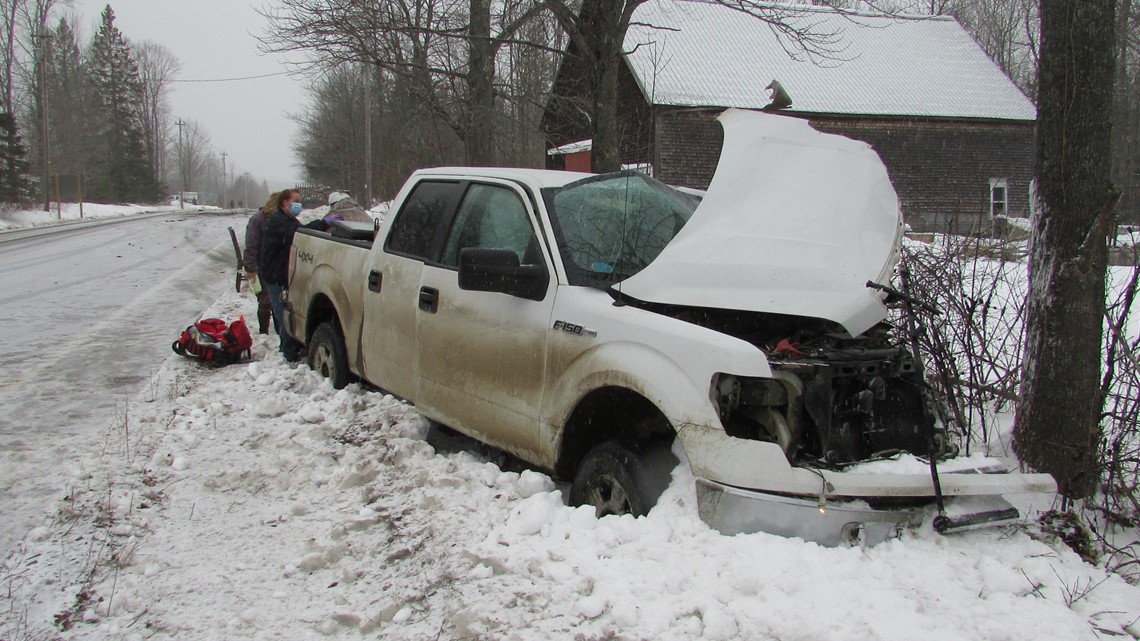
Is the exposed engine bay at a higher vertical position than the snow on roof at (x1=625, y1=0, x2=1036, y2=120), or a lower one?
lower

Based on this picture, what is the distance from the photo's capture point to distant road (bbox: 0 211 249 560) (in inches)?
194

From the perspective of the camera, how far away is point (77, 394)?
6574 millimetres

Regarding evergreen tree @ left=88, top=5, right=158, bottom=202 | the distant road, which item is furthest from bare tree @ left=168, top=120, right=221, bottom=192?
the distant road

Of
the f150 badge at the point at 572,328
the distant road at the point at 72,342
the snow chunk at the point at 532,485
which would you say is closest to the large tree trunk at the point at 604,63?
the distant road at the point at 72,342

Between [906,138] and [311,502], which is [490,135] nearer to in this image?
[311,502]

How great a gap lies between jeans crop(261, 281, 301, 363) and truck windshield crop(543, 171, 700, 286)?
12.9ft

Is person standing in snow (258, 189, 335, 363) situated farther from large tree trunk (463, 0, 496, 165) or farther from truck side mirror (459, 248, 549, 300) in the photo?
large tree trunk (463, 0, 496, 165)

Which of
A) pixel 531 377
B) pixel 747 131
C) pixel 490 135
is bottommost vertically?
pixel 531 377

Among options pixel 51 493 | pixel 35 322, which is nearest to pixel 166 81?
pixel 35 322

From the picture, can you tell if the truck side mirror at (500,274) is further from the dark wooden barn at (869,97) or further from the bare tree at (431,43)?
the dark wooden barn at (869,97)

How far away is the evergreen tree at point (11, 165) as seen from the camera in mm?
38000

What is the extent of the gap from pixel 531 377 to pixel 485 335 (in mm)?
447

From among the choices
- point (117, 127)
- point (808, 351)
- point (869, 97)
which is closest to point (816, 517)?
point (808, 351)

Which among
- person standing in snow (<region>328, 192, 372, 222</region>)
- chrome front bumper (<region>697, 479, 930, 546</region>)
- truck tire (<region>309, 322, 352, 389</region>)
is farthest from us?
person standing in snow (<region>328, 192, 372, 222</region>)
